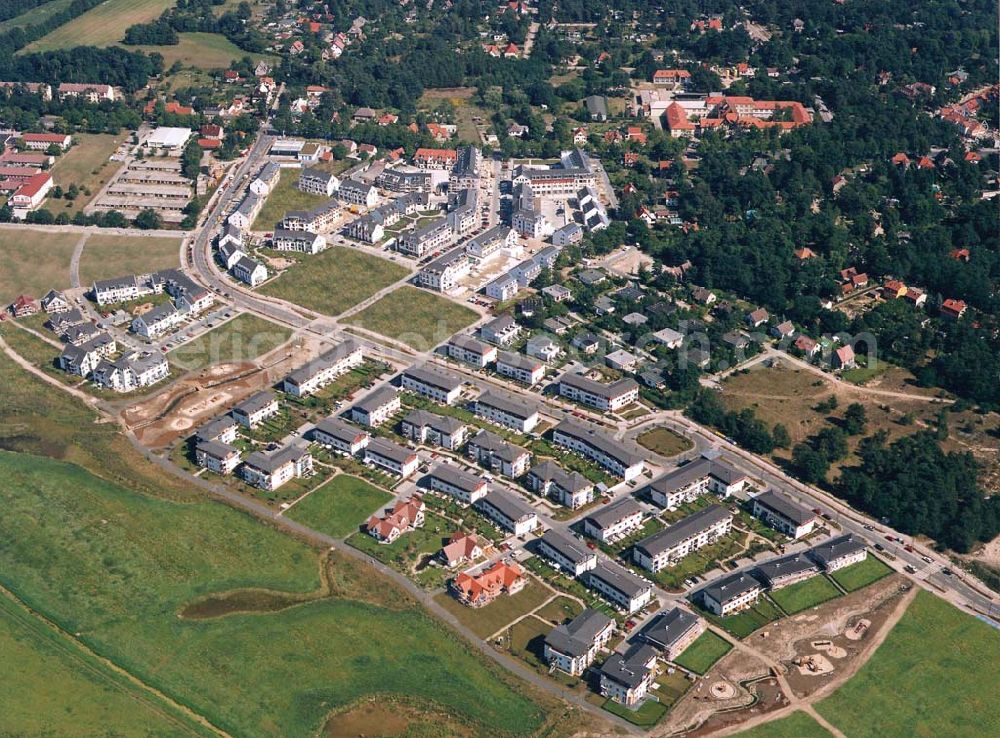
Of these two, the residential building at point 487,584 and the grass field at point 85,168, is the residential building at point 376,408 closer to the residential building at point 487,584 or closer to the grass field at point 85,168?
the residential building at point 487,584

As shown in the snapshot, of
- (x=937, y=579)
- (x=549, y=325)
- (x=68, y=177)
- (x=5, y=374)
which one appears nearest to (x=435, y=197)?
(x=549, y=325)

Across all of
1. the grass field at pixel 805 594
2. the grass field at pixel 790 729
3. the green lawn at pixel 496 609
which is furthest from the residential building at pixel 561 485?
the grass field at pixel 790 729

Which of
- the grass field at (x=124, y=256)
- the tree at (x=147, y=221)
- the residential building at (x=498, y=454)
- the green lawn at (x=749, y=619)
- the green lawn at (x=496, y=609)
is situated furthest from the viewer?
the tree at (x=147, y=221)

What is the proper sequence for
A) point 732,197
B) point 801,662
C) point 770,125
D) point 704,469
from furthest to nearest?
point 770,125 → point 732,197 → point 704,469 → point 801,662

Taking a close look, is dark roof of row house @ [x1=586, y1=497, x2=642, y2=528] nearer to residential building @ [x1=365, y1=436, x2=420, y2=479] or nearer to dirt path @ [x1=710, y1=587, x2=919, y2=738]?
dirt path @ [x1=710, y1=587, x2=919, y2=738]

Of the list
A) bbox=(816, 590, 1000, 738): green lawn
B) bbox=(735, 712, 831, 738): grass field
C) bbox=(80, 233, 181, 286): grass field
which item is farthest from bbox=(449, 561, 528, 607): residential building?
bbox=(80, 233, 181, 286): grass field

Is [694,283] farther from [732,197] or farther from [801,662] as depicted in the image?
[801,662]
